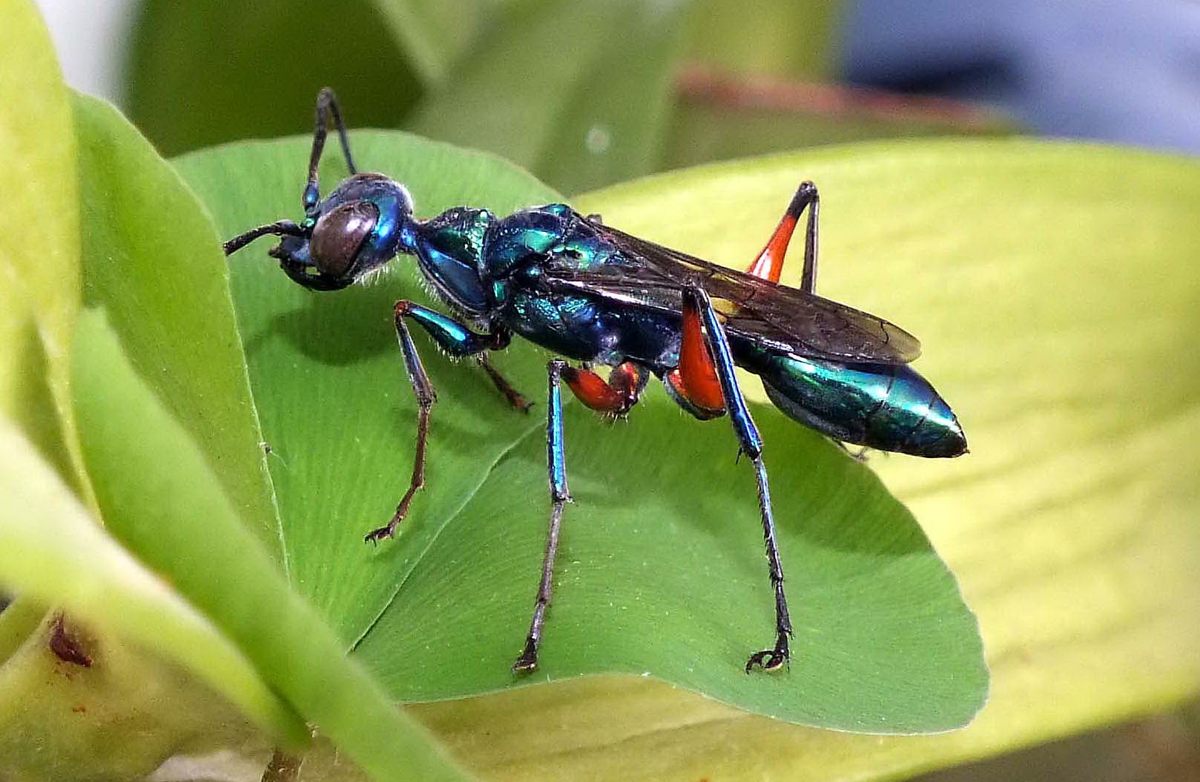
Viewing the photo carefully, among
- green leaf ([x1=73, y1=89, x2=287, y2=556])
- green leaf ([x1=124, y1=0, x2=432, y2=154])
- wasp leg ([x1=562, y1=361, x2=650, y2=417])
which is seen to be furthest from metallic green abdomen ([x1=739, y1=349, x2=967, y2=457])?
green leaf ([x1=124, y1=0, x2=432, y2=154])

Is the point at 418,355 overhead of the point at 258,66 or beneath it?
beneath

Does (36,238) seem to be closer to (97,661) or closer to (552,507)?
(97,661)

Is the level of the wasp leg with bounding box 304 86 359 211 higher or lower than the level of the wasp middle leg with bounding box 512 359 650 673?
higher

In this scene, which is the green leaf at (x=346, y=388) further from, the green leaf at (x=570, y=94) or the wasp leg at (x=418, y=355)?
the green leaf at (x=570, y=94)

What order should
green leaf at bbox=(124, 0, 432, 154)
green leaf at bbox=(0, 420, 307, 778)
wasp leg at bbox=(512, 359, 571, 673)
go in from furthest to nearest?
green leaf at bbox=(124, 0, 432, 154) → wasp leg at bbox=(512, 359, 571, 673) → green leaf at bbox=(0, 420, 307, 778)

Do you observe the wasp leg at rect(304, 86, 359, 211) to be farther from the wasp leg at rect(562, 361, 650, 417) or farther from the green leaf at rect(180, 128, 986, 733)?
the wasp leg at rect(562, 361, 650, 417)

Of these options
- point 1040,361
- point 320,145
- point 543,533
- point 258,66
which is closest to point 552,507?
point 543,533

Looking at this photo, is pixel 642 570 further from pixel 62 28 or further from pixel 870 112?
pixel 62 28
